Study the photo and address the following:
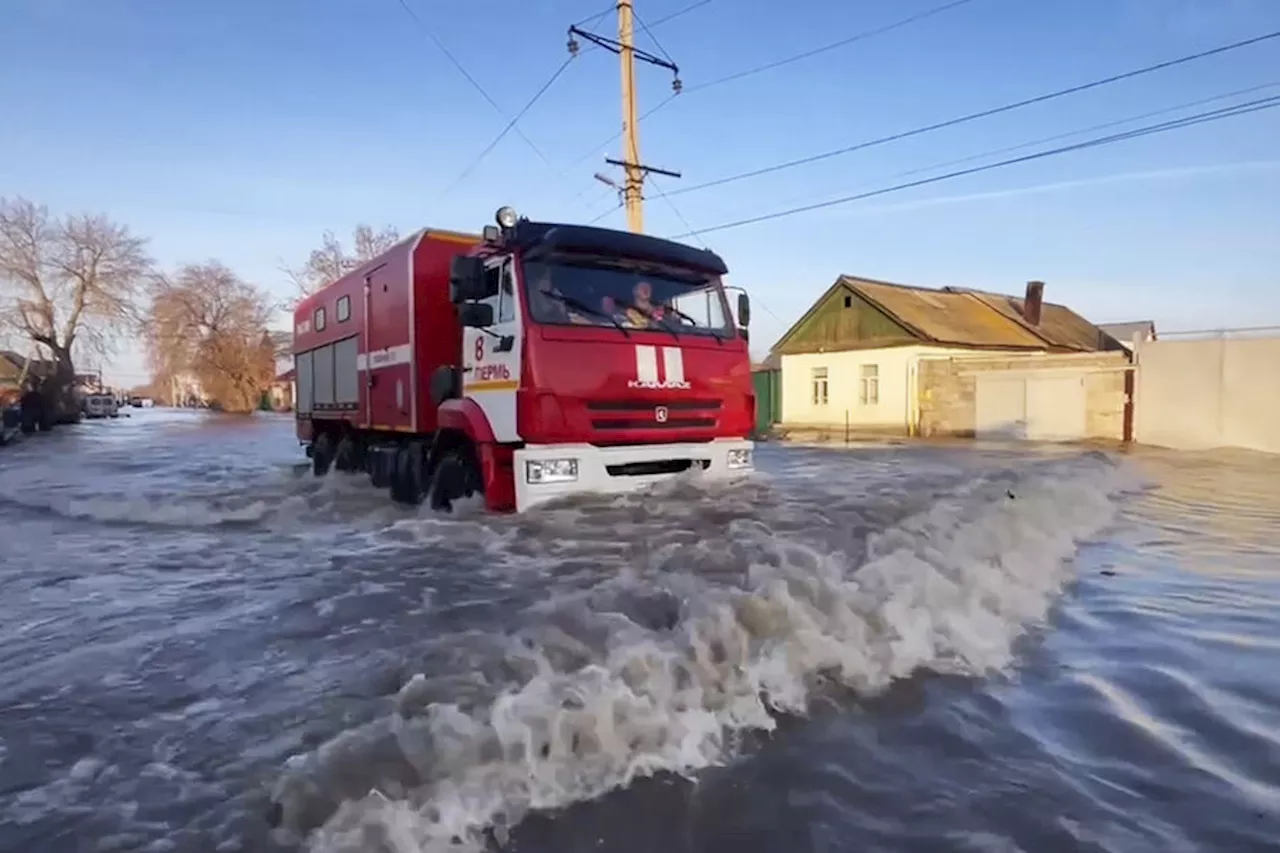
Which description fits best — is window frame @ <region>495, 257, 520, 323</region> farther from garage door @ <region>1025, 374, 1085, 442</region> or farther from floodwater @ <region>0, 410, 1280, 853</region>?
garage door @ <region>1025, 374, 1085, 442</region>

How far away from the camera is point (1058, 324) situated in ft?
124

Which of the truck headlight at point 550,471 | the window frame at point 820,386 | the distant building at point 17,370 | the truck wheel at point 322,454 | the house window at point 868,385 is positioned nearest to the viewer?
the truck headlight at point 550,471

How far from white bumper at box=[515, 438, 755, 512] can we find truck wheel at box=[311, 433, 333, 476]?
283 inches

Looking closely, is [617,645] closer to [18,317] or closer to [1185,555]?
[1185,555]

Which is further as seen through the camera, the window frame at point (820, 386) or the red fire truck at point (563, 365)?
the window frame at point (820, 386)

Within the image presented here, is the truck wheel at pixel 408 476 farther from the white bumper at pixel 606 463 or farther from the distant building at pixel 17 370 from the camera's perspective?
the distant building at pixel 17 370

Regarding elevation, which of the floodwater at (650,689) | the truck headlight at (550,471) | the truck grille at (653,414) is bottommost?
the floodwater at (650,689)

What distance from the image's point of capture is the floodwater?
2273mm

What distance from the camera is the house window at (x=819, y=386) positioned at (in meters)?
33.1

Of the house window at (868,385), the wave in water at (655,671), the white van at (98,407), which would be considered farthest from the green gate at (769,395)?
the white van at (98,407)

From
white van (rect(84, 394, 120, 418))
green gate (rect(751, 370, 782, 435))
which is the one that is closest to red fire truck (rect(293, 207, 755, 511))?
green gate (rect(751, 370, 782, 435))

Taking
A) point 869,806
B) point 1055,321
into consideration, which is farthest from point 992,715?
point 1055,321

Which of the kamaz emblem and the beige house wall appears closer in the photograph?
the kamaz emblem

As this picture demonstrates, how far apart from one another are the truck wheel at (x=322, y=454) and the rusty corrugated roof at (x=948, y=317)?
900 inches
